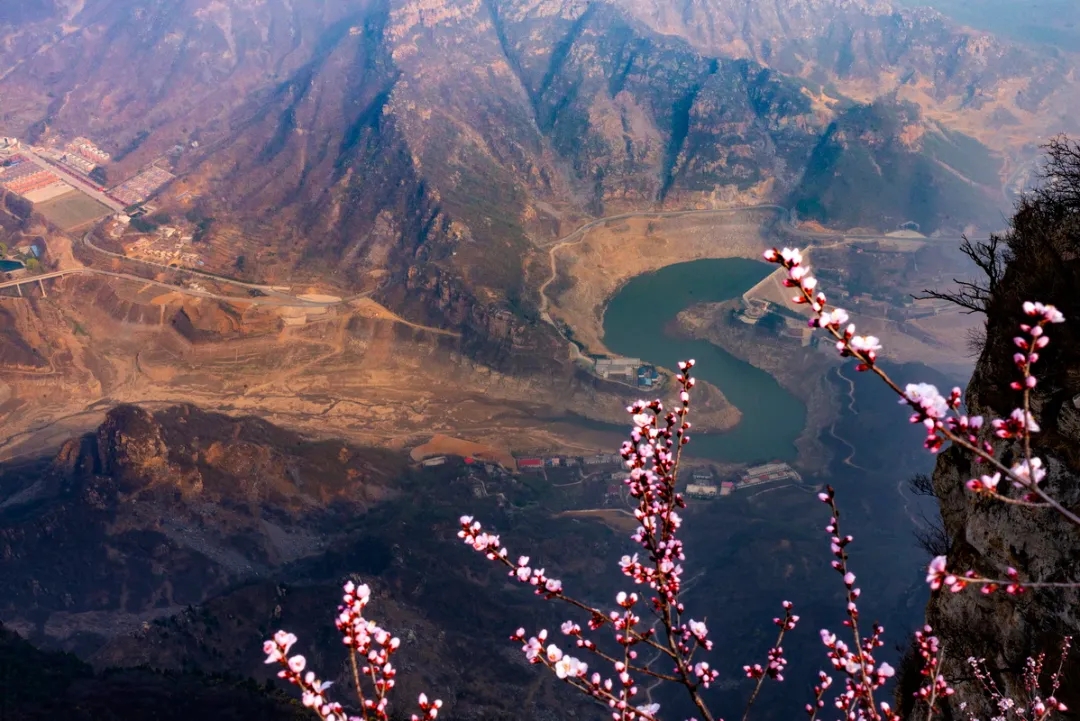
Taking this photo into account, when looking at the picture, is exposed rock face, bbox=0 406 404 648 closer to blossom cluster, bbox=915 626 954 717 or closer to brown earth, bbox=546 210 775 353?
brown earth, bbox=546 210 775 353

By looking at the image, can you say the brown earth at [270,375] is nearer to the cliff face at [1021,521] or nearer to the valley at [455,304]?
the valley at [455,304]

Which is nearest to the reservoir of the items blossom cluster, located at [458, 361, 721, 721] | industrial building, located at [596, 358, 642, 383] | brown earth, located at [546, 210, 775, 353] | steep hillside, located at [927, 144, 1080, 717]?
brown earth, located at [546, 210, 775, 353]

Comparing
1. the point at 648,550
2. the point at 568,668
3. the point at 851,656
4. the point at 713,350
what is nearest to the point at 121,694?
the point at 568,668

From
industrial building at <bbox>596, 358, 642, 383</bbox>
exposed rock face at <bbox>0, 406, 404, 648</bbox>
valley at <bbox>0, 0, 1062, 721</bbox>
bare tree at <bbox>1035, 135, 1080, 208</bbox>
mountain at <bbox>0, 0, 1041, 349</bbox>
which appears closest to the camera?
bare tree at <bbox>1035, 135, 1080, 208</bbox>

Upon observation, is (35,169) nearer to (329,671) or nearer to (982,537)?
(329,671)

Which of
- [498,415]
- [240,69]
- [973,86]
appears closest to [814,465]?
[498,415]

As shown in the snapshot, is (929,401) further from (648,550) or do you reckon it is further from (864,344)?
(648,550)
